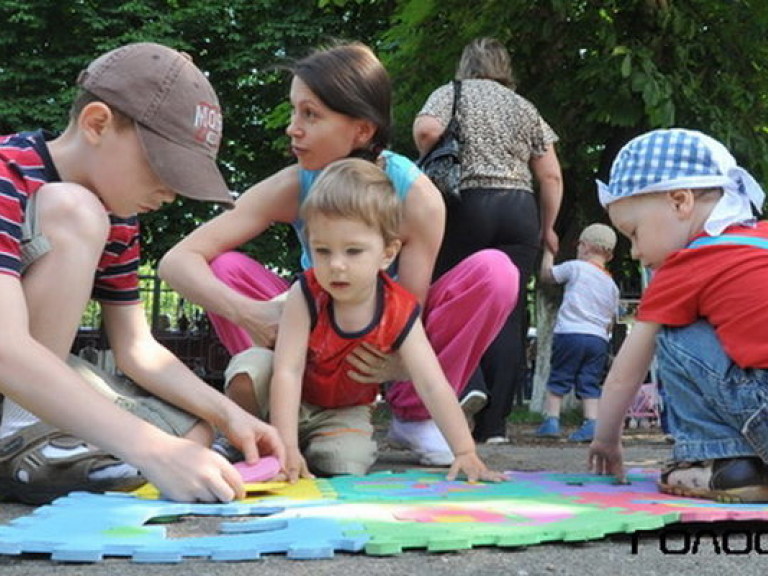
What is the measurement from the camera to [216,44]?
1514 cm

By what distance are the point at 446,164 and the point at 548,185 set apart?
837 mm

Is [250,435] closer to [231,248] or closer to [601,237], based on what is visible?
[231,248]

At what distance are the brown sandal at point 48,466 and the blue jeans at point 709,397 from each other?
124 cm

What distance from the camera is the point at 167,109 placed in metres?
2.41

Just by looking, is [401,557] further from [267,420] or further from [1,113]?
[1,113]

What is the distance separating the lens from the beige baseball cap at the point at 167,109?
2.39 meters

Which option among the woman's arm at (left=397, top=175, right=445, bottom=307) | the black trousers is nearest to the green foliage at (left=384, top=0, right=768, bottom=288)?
the black trousers

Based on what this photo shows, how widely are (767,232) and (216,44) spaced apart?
43.8 ft

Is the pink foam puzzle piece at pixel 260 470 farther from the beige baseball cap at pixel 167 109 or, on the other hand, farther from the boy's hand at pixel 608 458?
the boy's hand at pixel 608 458

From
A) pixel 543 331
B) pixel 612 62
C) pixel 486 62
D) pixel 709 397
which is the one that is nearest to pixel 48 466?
pixel 709 397

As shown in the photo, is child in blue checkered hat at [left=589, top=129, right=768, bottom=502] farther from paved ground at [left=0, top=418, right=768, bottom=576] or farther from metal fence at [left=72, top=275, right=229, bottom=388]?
metal fence at [left=72, top=275, right=229, bottom=388]

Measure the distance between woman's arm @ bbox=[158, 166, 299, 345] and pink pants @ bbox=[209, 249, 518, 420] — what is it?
0.27 feet

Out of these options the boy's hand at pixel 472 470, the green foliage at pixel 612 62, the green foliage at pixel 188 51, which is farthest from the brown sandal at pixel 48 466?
the green foliage at pixel 188 51

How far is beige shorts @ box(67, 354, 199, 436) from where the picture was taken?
8.89 feet
